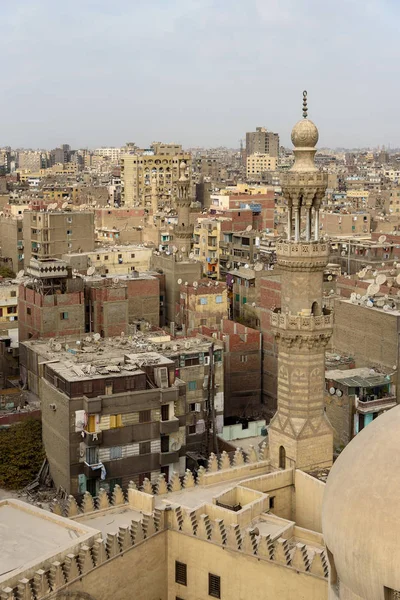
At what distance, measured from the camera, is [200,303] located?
48125 mm

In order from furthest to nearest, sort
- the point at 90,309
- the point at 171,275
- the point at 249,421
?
1. the point at 171,275
2. the point at 90,309
3. the point at 249,421

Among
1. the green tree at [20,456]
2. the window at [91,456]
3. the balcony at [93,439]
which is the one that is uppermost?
the balcony at [93,439]

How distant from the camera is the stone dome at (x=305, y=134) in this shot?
926 inches

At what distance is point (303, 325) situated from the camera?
22922 mm

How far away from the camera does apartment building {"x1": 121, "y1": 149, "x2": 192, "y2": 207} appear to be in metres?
117

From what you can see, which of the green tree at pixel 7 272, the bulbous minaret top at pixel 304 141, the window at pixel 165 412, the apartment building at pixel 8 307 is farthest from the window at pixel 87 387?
the green tree at pixel 7 272

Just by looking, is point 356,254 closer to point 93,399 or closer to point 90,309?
point 90,309

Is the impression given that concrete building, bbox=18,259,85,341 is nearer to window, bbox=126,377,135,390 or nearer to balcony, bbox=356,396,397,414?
window, bbox=126,377,135,390

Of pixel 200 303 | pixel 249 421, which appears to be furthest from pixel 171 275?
pixel 249 421

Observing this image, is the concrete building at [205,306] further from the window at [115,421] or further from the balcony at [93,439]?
the balcony at [93,439]

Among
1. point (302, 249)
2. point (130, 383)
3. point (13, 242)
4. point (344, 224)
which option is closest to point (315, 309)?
point (302, 249)

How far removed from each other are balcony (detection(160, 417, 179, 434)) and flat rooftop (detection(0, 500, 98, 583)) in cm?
1026

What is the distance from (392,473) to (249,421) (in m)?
28.0

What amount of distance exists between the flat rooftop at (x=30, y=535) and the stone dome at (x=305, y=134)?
11.2 metres
